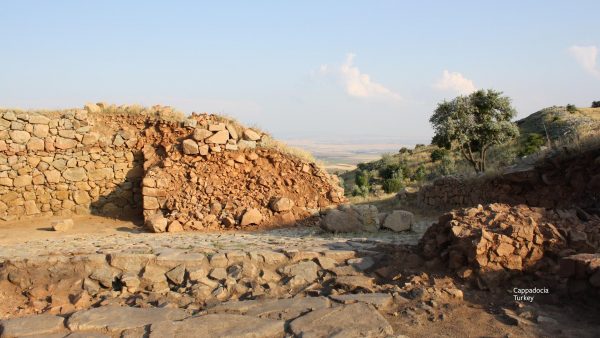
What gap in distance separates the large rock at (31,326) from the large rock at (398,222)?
252 inches

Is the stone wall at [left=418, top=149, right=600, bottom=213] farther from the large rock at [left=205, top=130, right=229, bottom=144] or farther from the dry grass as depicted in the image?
the large rock at [left=205, top=130, right=229, bottom=144]

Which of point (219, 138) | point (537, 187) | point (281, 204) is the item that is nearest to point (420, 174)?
point (537, 187)

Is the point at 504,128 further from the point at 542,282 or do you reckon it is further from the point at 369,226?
the point at 542,282

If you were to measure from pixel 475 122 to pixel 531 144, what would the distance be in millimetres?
5401

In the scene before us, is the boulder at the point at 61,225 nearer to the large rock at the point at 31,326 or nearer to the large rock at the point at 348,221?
the large rock at the point at 348,221

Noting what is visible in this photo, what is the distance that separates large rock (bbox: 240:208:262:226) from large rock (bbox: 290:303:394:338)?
20.2 ft

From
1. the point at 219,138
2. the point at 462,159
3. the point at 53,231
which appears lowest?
the point at 53,231

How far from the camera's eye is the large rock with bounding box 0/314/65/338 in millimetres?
3908

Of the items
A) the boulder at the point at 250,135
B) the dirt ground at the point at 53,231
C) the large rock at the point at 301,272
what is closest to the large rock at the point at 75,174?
the dirt ground at the point at 53,231

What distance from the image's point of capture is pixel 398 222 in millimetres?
9188

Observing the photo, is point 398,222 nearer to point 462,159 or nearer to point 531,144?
point 531,144

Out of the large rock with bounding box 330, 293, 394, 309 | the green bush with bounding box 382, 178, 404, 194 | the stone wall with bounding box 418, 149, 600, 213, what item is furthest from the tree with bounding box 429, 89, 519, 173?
the large rock with bounding box 330, 293, 394, 309

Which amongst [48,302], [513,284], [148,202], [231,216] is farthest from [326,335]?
[148,202]

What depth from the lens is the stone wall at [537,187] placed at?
28.2 feet
